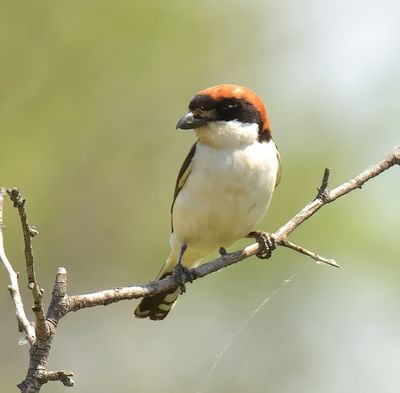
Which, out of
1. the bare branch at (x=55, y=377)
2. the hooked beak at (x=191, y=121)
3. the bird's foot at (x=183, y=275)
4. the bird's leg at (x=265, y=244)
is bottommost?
the bare branch at (x=55, y=377)

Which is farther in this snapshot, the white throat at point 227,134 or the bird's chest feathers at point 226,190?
the white throat at point 227,134

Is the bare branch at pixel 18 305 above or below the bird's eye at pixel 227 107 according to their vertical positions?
below

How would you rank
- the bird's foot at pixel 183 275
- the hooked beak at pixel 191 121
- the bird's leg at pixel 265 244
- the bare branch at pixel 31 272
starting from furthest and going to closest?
the hooked beak at pixel 191 121 < the bird's leg at pixel 265 244 < the bird's foot at pixel 183 275 < the bare branch at pixel 31 272

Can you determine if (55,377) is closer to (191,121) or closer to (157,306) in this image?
(191,121)

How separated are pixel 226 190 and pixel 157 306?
3.67 feet

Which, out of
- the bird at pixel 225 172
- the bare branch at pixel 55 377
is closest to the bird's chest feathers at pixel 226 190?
the bird at pixel 225 172

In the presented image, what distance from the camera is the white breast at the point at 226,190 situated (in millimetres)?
5227

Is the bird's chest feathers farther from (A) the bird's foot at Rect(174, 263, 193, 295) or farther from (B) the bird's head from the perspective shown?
(A) the bird's foot at Rect(174, 263, 193, 295)

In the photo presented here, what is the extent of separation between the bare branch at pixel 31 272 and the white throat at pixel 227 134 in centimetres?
238

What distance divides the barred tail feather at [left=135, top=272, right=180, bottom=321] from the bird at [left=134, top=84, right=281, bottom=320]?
1.89 ft

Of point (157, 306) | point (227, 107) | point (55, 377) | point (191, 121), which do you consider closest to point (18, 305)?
point (55, 377)

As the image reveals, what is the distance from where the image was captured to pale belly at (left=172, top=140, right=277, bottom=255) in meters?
5.23

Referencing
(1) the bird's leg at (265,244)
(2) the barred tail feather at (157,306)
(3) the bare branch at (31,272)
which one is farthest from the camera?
(2) the barred tail feather at (157,306)

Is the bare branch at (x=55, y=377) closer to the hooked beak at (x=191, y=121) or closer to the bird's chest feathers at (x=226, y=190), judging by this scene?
the bird's chest feathers at (x=226, y=190)
